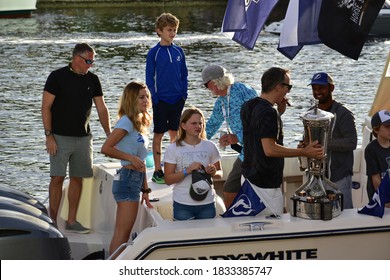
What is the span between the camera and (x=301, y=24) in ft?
22.6

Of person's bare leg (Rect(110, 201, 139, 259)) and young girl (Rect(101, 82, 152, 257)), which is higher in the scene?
young girl (Rect(101, 82, 152, 257))

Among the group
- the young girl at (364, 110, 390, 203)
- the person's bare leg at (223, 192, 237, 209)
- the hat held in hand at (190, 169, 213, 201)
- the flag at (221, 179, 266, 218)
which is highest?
the young girl at (364, 110, 390, 203)

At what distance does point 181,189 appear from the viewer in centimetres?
628

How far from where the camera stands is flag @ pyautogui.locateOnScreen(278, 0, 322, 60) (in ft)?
22.6

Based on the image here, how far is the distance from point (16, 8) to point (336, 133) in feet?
141

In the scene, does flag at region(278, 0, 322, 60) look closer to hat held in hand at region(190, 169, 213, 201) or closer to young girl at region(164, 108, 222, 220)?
young girl at region(164, 108, 222, 220)

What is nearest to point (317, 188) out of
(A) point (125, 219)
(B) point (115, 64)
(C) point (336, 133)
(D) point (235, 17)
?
(C) point (336, 133)

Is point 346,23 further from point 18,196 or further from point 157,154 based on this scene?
point 18,196

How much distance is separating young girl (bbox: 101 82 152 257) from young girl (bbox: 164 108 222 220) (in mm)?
279

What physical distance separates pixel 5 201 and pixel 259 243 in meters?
1.57

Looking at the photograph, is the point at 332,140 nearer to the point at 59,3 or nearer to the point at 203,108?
the point at 203,108

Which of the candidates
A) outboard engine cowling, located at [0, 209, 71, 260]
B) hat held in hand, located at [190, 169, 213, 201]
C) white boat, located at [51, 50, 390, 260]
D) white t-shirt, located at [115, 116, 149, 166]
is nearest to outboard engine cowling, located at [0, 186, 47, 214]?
outboard engine cowling, located at [0, 209, 71, 260]

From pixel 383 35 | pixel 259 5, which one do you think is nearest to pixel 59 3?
pixel 383 35

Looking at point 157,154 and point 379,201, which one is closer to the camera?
point 379,201
